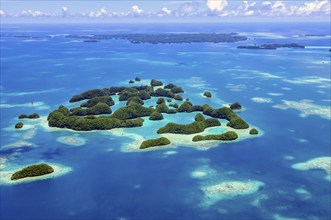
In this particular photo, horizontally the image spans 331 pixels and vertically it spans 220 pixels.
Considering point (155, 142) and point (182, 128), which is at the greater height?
point (182, 128)

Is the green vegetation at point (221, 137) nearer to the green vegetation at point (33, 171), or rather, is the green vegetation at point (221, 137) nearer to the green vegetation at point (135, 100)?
the green vegetation at point (33, 171)

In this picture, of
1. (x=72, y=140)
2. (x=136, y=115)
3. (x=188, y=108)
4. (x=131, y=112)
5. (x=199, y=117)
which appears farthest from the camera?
(x=188, y=108)

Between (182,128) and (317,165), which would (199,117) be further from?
(317,165)

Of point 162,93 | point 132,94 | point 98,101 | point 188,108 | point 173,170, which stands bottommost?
point 173,170

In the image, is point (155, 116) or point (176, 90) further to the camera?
point (176, 90)

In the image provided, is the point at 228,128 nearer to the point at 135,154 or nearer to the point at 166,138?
the point at 166,138

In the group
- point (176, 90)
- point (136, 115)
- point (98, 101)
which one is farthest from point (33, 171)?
point (176, 90)

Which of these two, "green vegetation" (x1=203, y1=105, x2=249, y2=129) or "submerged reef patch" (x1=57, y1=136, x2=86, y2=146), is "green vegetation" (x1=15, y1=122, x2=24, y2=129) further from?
"green vegetation" (x1=203, y1=105, x2=249, y2=129)

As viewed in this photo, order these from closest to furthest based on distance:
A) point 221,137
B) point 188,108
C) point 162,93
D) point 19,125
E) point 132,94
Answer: point 221,137
point 19,125
point 188,108
point 132,94
point 162,93
